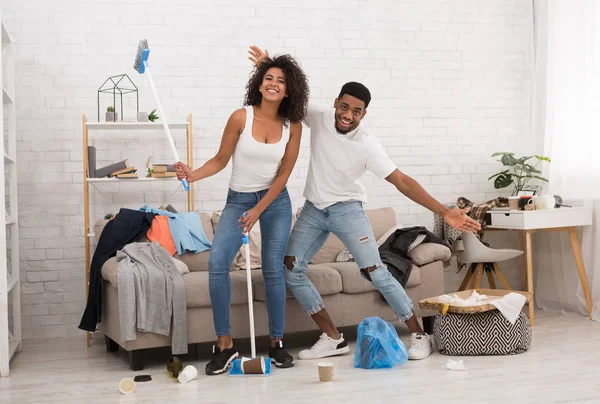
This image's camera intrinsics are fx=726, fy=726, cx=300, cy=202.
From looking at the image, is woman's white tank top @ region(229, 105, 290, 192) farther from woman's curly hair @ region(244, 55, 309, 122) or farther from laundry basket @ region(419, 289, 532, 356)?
laundry basket @ region(419, 289, 532, 356)

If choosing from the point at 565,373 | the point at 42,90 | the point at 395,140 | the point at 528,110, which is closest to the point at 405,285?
the point at 565,373

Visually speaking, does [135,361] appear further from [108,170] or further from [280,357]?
[108,170]

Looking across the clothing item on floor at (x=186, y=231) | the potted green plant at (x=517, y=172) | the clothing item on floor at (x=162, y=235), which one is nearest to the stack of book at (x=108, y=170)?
the clothing item on floor at (x=186, y=231)

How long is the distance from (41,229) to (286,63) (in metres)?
2.28

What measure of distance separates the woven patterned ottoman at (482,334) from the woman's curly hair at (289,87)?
1360 mm

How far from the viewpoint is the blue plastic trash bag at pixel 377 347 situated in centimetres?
355

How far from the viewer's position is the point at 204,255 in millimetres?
4438

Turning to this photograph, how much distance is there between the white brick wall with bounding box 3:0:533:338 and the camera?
4.83m

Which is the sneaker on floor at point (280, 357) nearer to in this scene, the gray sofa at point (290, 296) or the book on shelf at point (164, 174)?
the gray sofa at point (290, 296)

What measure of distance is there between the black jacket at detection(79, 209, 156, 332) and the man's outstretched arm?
1.58 metres

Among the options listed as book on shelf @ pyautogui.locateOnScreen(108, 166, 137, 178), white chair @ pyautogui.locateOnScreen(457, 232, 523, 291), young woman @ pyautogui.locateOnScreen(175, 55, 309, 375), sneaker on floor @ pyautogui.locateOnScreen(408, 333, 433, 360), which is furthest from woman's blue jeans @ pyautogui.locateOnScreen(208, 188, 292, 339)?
white chair @ pyautogui.locateOnScreen(457, 232, 523, 291)

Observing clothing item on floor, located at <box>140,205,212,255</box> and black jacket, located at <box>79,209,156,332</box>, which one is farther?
clothing item on floor, located at <box>140,205,212,255</box>

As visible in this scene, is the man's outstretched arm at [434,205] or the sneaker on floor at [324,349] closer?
the man's outstretched arm at [434,205]

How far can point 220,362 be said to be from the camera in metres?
3.51
